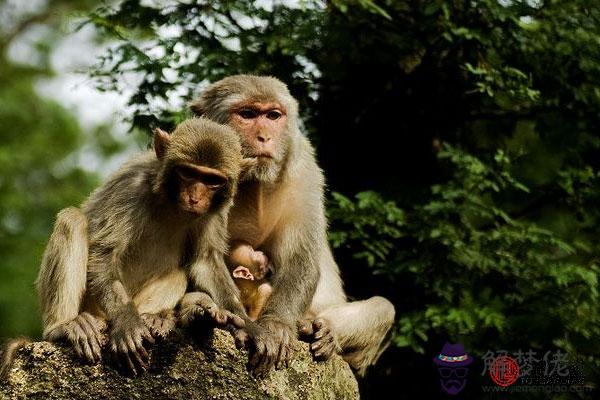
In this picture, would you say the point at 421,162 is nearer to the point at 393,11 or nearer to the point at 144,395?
the point at 393,11

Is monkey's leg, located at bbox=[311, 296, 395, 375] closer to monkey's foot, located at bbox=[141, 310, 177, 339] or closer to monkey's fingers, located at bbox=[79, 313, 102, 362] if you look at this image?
monkey's foot, located at bbox=[141, 310, 177, 339]

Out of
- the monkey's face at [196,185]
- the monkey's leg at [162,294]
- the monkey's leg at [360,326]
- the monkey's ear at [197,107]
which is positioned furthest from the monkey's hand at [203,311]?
the monkey's ear at [197,107]

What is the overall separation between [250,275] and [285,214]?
518mm

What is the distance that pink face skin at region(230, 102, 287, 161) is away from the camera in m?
5.77

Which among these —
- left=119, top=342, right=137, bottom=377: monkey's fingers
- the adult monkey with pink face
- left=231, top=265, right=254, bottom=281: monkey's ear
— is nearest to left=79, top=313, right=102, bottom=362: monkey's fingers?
A: left=119, top=342, right=137, bottom=377: monkey's fingers

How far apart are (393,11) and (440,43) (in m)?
0.50

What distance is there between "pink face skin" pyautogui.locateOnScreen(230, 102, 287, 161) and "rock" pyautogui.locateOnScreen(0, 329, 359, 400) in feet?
4.72

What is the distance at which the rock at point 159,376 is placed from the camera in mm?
4574

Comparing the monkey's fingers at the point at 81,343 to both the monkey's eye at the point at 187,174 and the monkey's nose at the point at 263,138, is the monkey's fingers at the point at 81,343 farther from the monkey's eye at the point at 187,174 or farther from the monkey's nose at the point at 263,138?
the monkey's nose at the point at 263,138

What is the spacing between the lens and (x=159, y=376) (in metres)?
4.62
